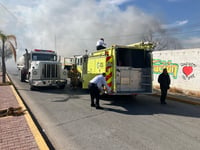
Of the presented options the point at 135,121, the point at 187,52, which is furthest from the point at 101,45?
the point at 135,121

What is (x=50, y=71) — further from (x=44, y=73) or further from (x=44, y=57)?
(x=44, y=57)

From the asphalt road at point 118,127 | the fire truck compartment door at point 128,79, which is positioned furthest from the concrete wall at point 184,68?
the fire truck compartment door at point 128,79

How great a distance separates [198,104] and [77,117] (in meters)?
6.19

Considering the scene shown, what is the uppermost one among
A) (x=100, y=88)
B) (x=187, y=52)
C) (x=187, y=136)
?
(x=187, y=52)

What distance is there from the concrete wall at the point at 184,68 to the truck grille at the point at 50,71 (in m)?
7.69

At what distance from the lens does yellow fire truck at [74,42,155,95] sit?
834 centimetres

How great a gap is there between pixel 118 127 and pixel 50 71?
856 cm

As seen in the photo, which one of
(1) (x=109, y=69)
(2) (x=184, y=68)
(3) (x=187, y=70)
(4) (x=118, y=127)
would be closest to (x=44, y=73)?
(1) (x=109, y=69)

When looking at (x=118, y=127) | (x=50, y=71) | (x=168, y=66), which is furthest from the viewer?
(x=168, y=66)

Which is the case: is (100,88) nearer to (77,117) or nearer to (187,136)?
(77,117)

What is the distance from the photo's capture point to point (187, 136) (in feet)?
16.2

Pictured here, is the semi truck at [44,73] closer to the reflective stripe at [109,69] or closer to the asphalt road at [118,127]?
the asphalt road at [118,127]

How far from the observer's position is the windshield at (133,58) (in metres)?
8.77

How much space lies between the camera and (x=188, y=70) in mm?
12016
